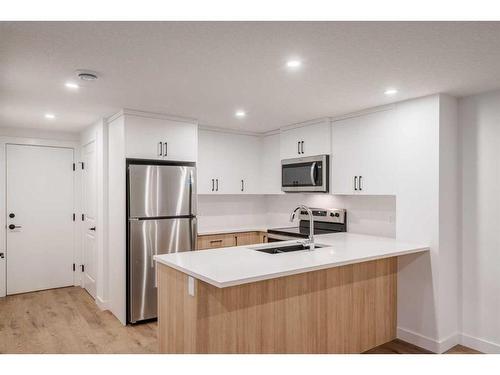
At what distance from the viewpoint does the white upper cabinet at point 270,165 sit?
4.94 m

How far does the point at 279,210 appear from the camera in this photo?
17.6 feet

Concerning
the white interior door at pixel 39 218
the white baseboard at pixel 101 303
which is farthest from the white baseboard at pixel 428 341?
the white interior door at pixel 39 218

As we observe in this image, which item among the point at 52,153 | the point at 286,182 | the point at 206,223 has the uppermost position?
the point at 52,153

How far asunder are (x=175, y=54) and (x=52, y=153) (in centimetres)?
368

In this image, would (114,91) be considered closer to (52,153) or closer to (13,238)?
(52,153)

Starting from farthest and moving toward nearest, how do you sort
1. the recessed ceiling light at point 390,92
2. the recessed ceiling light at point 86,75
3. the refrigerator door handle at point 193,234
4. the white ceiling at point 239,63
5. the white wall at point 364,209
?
the refrigerator door handle at point 193,234, the white wall at point 364,209, the recessed ceiling light at point 390,92, the recessed ceiling light at point 86,75, the white ceiling at point 239,63

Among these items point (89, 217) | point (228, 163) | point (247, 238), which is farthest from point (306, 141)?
point (89, 217)

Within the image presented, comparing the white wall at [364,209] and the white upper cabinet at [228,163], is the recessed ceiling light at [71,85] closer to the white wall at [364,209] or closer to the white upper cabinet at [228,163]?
the white upper cabinet at [228,163]

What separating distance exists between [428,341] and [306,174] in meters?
2.06

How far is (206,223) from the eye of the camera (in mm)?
4969

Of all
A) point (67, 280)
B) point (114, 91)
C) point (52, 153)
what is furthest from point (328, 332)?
point (52, 153)

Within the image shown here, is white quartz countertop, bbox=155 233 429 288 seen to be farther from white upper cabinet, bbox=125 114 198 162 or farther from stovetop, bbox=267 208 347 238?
white upper cabinet, bbox=125 114 198 162

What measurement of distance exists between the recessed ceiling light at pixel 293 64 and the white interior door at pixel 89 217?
3024mm

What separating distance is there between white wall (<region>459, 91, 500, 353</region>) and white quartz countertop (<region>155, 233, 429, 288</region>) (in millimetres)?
475
